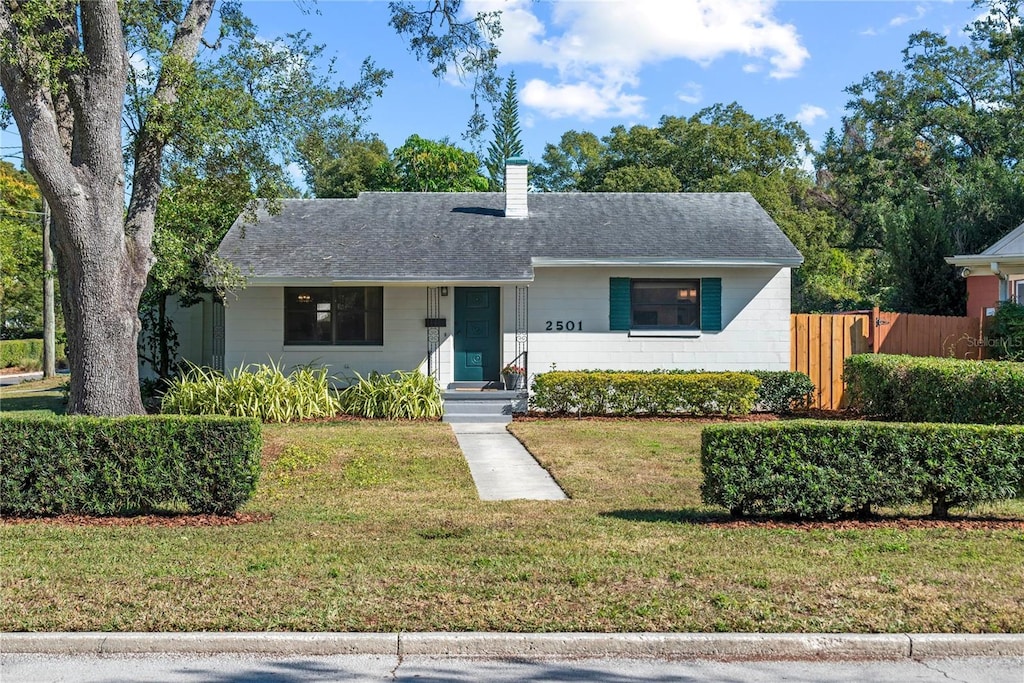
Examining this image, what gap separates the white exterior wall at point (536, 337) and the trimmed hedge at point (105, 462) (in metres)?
10.5

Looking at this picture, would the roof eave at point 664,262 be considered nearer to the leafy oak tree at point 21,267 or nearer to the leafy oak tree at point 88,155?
the leafy oak tree at point 88,155

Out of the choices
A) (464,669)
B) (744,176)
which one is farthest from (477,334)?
(744,176)

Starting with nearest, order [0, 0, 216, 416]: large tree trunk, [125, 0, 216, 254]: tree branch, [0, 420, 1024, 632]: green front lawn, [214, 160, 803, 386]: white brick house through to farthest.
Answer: [0, 420, 1024, 632]: green front lawn < [0, 0, 216, 416]: large tree trunk < [125, 0, 216, 254]: tree branch < [214, 160, 803, 386]: white brick house

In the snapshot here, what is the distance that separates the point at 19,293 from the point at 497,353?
27477mm

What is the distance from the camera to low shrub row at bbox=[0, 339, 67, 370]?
35125 mm

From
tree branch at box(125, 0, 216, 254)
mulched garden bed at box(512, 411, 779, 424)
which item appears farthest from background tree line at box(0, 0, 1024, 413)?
mulched garden bed at box(512, 411, 779, 424)

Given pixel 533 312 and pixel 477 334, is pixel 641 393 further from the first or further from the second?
pixel 477 334

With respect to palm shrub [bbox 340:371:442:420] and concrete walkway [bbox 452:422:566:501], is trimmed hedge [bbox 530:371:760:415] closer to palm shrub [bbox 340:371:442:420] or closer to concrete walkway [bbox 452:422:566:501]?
concrete walkway [bbox 452:422:566:501]

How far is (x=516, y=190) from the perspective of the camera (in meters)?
20.9

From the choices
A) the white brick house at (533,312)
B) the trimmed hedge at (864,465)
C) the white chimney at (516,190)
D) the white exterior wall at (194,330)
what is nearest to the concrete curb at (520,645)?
the trimmed hedge at (864,465)

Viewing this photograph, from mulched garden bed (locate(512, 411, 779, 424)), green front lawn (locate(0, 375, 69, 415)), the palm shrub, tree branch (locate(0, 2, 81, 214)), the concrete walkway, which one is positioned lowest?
the concrete walkway

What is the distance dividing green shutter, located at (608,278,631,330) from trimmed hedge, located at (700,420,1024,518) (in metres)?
10.7

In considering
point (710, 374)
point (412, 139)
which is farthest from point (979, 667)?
point (412, 139)

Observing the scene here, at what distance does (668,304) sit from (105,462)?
13.0 m
